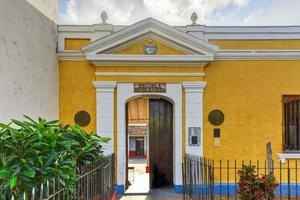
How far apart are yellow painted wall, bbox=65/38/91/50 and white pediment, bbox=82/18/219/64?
0.54 meters

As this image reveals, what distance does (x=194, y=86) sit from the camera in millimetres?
Answer: 9766

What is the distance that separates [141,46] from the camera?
9.70 meters

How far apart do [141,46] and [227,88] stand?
2876 millimetres

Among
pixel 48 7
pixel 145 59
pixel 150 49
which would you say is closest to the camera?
pixel 48 7

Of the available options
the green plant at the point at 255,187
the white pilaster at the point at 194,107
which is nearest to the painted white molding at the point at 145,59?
the white pilaster at the point at 194,107

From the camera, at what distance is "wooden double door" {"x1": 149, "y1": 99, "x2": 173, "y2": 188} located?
34.5ft

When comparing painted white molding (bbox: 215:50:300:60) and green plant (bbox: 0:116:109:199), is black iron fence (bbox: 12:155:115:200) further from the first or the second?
painted white molding (bbox: 215:50:300:60)

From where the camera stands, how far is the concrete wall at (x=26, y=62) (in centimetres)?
680

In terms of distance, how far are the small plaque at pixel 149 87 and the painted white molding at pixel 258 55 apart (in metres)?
1.86

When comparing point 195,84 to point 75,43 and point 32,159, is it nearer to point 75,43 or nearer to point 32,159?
point 75,43

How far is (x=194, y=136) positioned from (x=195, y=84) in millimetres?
1540

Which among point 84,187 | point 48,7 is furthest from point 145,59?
point 84,187

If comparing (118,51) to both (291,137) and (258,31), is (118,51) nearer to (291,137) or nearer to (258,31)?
(258,31)

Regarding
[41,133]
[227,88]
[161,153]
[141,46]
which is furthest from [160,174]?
[41,133]
